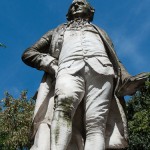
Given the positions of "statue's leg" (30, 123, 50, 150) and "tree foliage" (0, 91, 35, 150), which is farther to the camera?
"tree foliage" (0, 91, 35, 150)

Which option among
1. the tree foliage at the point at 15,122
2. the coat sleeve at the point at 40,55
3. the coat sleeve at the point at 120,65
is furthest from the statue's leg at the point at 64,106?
A: the tree foliage at the point at 15,122

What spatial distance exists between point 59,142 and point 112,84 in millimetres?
1442

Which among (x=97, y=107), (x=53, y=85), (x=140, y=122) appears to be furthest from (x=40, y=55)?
(x=140, y=122)

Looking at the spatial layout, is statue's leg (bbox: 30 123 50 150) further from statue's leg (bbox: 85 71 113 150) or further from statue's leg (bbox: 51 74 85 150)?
statue's leg (bbox: 85 71 113 150)

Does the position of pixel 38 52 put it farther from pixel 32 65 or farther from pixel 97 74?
pixel 97 74

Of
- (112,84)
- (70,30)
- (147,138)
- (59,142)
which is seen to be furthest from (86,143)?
(147,138)

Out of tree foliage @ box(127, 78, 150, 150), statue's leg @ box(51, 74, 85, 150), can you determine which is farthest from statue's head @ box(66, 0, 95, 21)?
tree foliage @ box(127, 78, 150, 150)

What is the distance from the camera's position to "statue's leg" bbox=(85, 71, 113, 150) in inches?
234

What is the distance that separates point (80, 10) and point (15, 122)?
15931 millimetres

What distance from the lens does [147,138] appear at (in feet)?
87.2

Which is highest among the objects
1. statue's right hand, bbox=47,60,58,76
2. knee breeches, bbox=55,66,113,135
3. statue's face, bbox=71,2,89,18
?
statue's face, bbox=71,2,89,18

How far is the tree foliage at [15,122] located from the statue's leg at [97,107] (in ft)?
50.3

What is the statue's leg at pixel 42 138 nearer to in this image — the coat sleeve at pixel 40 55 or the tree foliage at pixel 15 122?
the coat sleeve at pixel 40 55

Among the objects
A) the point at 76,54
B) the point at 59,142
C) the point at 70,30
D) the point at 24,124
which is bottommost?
the point at 59,142
